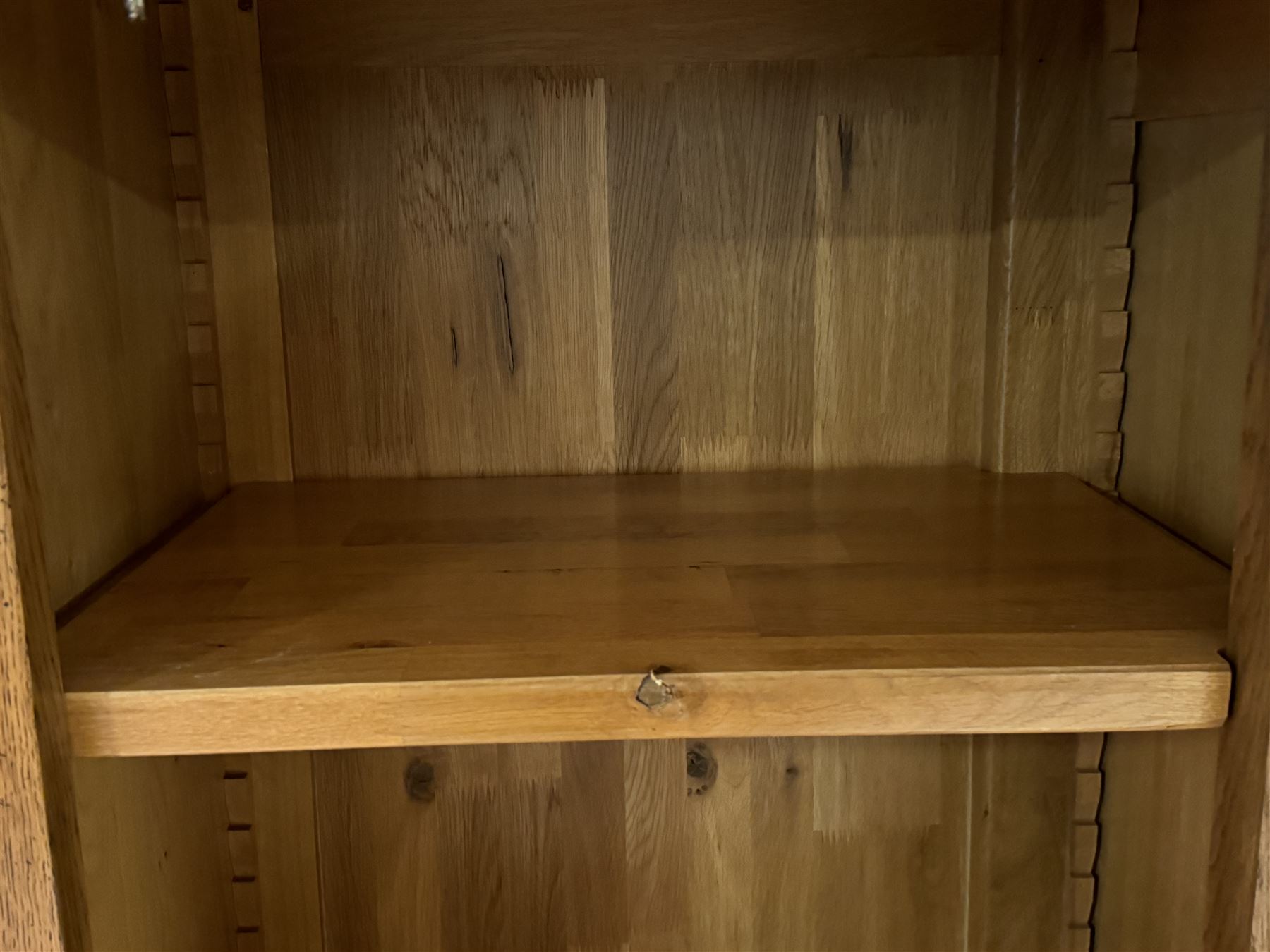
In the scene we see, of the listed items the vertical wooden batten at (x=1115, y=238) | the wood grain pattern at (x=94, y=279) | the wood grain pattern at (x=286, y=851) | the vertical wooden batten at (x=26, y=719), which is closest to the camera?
the vertical wooden batten at (x=26, y=719)

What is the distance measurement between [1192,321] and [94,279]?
67 cm

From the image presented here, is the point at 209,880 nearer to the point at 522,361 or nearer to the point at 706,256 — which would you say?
the point at 522,361

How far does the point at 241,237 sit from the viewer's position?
825 mm

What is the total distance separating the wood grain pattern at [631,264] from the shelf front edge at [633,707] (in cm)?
38

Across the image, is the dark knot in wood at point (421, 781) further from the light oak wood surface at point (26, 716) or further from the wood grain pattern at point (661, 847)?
the light oak wood surface at point (26, 716)

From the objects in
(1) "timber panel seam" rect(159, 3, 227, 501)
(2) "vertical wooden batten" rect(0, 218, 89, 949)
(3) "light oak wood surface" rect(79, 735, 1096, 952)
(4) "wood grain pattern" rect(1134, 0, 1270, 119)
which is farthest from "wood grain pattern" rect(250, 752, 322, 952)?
(4) "wood grain pattern" rect(1134, 0, 1270, 119)

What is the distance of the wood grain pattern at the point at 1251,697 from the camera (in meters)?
0.47

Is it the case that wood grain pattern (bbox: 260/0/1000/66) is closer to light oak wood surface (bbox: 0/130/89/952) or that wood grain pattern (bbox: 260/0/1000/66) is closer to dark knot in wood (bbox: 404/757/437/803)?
light oak wood surface (bbox: 0/130/89/952)

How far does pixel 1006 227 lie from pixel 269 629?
572 mm

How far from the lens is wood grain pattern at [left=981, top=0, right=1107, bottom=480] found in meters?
0.78

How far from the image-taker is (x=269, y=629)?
0.57m

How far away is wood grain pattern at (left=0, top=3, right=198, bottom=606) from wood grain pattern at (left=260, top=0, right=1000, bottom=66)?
0.12 meters

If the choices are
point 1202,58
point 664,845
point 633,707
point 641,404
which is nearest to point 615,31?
point 641,404

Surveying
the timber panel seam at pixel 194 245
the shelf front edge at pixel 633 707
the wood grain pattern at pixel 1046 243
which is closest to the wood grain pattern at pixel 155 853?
the shelf front edge at pixel 633 707
